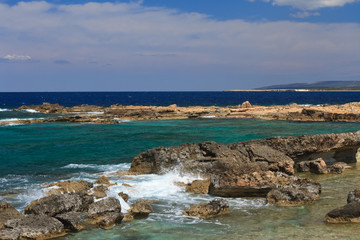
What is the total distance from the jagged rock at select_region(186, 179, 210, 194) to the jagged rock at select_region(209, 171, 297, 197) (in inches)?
14.1

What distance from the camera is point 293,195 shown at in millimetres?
14109

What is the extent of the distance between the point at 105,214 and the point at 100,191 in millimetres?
2960

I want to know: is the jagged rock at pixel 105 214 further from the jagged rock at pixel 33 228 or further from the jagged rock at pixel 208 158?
the jagged rock at pixel 208 158

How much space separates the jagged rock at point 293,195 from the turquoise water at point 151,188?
0.42 metres

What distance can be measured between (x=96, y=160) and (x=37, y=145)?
8.86 meters

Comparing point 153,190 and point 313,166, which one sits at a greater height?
point 313,166

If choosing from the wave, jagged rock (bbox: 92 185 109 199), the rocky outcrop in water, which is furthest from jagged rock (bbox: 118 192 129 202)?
the rocky outcrop in water

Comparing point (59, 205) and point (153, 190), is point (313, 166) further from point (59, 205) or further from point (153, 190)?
point (59, 205)

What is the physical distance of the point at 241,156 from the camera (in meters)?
19.5

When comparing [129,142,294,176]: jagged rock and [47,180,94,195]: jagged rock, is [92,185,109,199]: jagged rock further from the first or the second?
[129,142,294,176]: jagged rock

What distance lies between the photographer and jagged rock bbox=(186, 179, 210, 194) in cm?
1623

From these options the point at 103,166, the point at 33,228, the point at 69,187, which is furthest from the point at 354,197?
the point at 103,166

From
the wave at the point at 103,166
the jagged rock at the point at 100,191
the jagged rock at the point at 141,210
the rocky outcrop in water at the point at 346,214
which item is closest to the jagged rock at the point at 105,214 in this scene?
the jagged rock at the point at 141,210

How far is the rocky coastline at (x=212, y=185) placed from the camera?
39.2 feet
